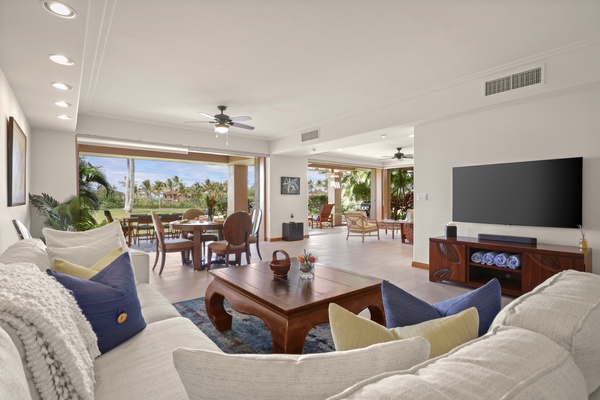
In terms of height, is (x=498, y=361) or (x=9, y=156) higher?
(x=9, y=156)

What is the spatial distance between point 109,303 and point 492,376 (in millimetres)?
1555

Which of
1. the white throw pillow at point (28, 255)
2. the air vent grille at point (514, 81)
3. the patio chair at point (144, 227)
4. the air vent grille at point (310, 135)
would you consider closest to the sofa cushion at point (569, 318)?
the white throw pillow at point (28, 255)

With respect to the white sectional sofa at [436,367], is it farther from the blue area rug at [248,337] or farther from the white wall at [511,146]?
the white wall at [511,146]

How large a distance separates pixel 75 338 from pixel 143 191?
33.3 feet

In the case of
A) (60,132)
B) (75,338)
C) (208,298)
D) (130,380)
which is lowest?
(208,298)

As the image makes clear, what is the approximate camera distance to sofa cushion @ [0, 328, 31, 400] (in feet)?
1.88

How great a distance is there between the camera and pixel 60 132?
550cm

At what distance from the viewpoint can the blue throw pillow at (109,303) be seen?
4.64ft

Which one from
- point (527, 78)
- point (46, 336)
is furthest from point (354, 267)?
point (46, 336)

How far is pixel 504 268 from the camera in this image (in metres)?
3.77

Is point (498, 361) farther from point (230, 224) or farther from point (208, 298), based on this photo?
point (230, 224)

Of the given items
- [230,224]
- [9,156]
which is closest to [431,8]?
[230,224]

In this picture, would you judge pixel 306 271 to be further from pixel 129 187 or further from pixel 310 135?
pixel 129 187

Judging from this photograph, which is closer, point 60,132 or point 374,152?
point 60,132
